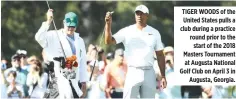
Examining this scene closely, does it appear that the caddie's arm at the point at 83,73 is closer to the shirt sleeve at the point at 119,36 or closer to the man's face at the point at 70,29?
the man's face at the point at 70,29

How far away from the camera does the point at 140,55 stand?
12.8 m

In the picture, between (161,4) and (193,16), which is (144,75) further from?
(161,4)

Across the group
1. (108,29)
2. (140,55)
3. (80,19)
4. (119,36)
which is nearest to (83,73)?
(119,36)

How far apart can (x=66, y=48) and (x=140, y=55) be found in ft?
3.51

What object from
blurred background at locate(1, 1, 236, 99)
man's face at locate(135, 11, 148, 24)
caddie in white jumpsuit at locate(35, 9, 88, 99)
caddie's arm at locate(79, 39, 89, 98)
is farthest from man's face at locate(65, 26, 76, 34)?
blurred background at locate(1, 1, 236, 99)

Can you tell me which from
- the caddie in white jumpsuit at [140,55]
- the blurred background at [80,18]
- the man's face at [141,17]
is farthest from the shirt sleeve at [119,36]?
the blurred background at [80,18]

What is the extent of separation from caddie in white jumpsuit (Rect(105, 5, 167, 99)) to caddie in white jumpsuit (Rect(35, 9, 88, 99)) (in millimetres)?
674

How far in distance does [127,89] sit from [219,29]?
2857 millimetres

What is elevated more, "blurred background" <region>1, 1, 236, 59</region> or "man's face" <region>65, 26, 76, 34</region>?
"blurred background" <region>1, 1, 236, 59</region>

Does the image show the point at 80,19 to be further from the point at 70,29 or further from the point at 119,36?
the point at 119,36

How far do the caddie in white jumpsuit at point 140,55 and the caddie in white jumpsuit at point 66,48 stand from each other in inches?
26.5

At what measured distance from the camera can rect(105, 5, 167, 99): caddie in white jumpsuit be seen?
1274 centimetres

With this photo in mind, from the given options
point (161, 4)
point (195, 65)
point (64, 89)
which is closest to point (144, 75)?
point (64, 89)

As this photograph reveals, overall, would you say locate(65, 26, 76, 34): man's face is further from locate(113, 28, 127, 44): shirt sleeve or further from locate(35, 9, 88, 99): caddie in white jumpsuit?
locate(113, 28, 127, 44): shirt sleeve
